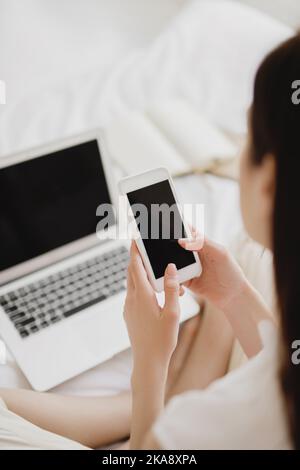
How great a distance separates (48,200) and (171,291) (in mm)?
387

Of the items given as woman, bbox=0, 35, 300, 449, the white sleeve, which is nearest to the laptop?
woman, bbox=0, 35, 300, 449

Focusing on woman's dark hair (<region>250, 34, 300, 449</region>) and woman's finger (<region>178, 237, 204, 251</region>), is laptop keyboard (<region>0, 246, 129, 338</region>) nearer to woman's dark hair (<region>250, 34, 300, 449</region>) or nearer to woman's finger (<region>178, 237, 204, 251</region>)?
woman's finger (<region>178, 237, 204, 251</region>)

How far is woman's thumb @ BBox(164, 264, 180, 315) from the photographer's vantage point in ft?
1.82

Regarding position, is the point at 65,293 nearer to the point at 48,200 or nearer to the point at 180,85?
the point at 48,200

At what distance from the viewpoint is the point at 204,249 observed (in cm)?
68

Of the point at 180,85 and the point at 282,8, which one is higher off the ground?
the point at 282,8

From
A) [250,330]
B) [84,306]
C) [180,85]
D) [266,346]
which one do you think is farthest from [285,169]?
[180,85]

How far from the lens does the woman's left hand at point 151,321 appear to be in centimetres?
55

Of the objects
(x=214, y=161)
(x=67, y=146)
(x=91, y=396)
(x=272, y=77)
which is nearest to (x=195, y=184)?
(x=214, y=161)

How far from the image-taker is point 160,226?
2.13ft

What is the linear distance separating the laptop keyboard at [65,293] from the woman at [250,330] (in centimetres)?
17

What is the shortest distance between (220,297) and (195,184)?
0.51 m

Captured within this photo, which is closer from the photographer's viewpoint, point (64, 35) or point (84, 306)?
point (84, 306)

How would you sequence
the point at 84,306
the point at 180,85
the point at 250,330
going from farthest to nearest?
the point at 180,85
the point at 84,306
the point at 250,330
